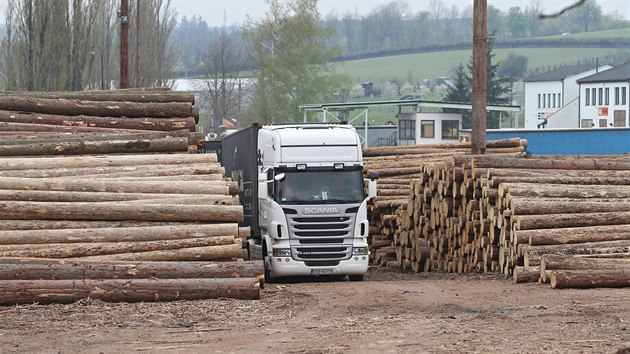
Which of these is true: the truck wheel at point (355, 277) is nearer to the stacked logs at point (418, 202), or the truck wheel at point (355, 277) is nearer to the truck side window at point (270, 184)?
the truck side window at point (270, 184)

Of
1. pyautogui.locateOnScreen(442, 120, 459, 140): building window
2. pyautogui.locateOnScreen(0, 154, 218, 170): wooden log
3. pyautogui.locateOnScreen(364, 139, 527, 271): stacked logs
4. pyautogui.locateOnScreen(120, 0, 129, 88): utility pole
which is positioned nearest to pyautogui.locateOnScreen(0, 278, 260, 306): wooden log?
pyautogui.locateOnScreen(0, 154, 218, 170): wooden log

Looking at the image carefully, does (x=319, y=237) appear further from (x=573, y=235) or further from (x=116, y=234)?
(x=116, y=234)

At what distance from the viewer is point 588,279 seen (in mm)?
19266

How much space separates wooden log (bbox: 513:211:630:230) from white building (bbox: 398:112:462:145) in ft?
163

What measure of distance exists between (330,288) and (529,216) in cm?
391

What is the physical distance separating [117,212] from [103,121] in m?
7.25

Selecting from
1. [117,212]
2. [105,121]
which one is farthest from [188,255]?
[105,121]

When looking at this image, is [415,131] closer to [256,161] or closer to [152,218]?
[256,161]

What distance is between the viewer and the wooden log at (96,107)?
2552cm

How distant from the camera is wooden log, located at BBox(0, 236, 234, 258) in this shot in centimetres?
1812

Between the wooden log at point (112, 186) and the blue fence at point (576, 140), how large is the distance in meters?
31.7

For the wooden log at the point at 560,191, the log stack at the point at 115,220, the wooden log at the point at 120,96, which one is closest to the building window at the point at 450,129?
the wooden log at the point at 120,96

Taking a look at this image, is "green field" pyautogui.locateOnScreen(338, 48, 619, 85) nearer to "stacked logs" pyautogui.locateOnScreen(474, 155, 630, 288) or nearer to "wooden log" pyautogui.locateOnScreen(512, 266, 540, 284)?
"stacked logs" pyautogui.locateOnScreen(474, 155, 630, 288)

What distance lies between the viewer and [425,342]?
43.1 ft
